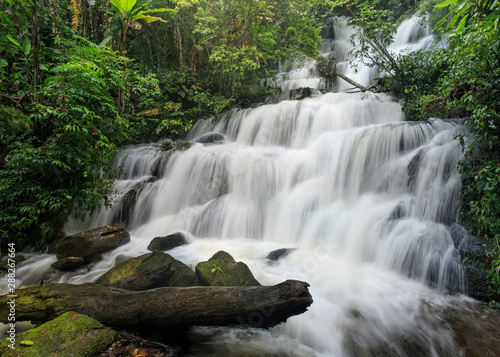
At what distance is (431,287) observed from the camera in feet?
11.7

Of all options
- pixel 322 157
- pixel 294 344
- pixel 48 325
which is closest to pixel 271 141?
pixel 322 157

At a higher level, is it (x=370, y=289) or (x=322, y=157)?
(x=322, y=157)

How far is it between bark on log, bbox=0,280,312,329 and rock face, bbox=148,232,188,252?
2201 millimetres

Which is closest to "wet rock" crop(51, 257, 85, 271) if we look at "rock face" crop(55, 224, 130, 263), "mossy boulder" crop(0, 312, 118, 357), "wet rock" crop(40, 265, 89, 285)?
"wet rock" crop(40, 265, 89, 285)

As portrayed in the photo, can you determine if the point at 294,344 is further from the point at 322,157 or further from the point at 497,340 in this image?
the point at 322,157

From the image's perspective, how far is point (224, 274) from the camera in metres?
3.41

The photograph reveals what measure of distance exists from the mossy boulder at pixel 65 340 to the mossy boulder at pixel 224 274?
142 cm

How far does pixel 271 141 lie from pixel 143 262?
6.40 m

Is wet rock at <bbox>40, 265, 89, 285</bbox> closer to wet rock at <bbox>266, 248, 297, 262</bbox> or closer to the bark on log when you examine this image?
the bark on log

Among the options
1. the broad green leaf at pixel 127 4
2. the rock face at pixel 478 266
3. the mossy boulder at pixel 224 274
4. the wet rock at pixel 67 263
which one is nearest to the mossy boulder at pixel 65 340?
the mossy boulder at pixel 224 274

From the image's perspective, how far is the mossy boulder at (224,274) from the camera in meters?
3.33

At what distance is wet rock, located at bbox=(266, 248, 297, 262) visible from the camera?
4641 mm

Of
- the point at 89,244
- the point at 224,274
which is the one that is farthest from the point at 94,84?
the point at 224,274

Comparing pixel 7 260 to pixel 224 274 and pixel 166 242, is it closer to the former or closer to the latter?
pixel 166 242
